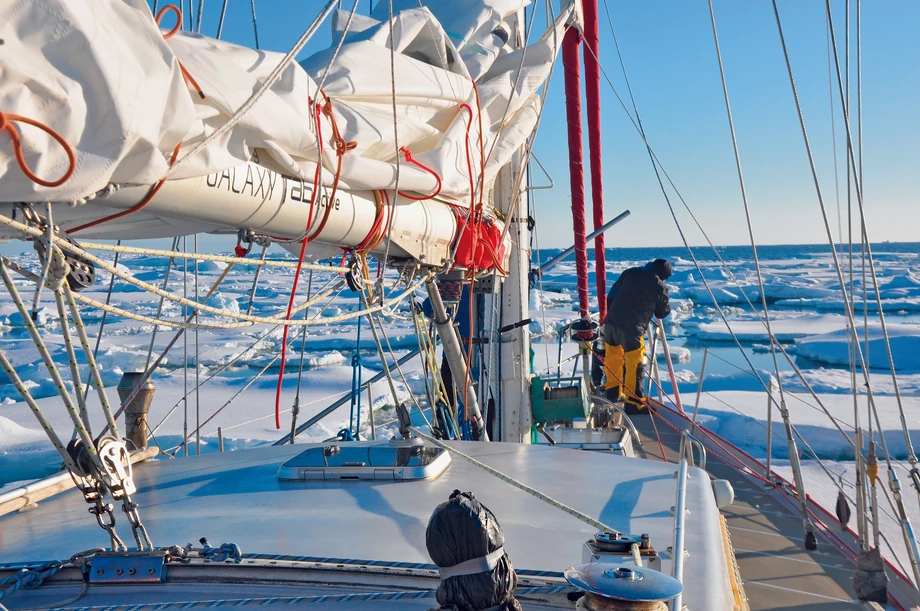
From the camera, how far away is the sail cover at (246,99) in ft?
3.43

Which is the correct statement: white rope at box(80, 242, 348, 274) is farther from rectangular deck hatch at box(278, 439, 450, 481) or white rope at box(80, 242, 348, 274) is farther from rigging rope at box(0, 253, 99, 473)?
rectangular deck hatch at box(278, 439, 450, 481)

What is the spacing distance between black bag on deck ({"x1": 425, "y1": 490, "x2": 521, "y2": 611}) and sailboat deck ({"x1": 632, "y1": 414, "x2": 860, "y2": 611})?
212 centimetres

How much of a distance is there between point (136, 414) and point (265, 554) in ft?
6.26

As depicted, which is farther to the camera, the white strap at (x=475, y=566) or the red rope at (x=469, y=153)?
the red rope at (x=469, y=153)

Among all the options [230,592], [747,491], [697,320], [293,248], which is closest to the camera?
[230,592]

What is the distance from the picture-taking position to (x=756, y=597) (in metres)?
2.83

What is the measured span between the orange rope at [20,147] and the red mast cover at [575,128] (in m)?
3.23

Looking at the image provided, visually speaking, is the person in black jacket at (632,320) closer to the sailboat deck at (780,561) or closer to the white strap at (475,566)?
the sailboat deck at (780,561)

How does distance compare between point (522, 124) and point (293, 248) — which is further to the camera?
point (522, 124)

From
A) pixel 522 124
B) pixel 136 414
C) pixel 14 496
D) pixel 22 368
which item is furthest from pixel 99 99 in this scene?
pixel 22 368

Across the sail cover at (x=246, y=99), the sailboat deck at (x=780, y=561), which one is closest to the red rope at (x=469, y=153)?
the sail cover at (x=246, y=99)

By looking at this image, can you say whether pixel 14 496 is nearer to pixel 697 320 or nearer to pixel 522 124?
pixel 522 124

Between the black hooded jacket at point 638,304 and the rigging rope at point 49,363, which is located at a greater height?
the black hooded jacket at point 638,304

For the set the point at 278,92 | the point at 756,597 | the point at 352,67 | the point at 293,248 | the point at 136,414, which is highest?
the point at 352,67
